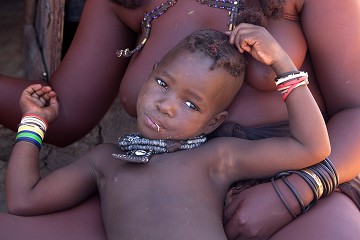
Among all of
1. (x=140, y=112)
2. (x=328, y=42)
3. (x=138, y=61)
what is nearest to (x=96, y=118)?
(x=138, y=61)

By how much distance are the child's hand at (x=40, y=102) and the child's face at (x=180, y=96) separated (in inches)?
15.0

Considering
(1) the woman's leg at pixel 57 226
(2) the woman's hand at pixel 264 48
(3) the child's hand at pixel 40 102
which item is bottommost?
(1) the woman's leg at pixel 57 226

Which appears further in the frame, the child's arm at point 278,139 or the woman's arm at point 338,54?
the woman's arm at point 338,54

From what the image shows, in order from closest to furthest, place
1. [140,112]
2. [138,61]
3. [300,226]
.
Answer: [300,226], [140,112], [138,61]

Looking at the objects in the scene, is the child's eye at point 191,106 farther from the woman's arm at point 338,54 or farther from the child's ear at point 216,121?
the woman's arm at point 338,54

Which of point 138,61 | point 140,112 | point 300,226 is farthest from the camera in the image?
point 138,61

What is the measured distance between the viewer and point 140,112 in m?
2.07

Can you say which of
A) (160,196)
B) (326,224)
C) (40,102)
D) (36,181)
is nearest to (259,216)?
(326,224)

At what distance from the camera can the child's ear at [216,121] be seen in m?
2.13

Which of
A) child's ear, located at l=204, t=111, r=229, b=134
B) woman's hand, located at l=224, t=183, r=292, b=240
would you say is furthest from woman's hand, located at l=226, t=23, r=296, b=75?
woman's hand, located at l=224, t=183, r=292, b=240

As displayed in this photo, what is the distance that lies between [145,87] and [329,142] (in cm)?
57

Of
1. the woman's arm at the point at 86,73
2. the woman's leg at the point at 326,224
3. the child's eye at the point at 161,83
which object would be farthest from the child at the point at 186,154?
the woman's arm at the point at 86,73

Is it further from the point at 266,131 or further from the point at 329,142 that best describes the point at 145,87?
the point at 329,142

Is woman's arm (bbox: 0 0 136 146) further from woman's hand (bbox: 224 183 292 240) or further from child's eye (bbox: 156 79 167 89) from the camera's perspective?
woman's hand (bbox: 224 183 292 240)
